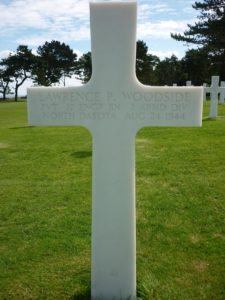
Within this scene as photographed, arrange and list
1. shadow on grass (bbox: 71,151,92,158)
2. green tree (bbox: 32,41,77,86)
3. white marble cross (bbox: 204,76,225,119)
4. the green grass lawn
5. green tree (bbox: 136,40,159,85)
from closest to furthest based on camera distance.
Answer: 1. the green grass lawn
2. shadow on grass (bbox: 71,151,92,158)
3. white marble cross (bbox: 204,76,225,119)
4. green tree (bbox: 136,40,159,85)
5. green tree (bbox: 32,41,77,86)

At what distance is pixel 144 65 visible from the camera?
6062 centimetres

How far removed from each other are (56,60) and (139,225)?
71.9 m

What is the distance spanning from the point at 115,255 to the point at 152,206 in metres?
2.16

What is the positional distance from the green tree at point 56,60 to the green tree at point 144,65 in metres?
17.7

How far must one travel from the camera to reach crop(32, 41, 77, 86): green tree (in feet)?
237

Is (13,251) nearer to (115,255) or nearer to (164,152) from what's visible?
(115,255)

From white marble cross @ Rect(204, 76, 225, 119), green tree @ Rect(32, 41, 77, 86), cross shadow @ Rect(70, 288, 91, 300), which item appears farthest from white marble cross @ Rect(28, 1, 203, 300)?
green tree @ Rect(32, 41, 77, 86)

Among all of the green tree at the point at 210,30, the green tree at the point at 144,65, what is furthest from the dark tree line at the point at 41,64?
the green tree at the point at 210,30

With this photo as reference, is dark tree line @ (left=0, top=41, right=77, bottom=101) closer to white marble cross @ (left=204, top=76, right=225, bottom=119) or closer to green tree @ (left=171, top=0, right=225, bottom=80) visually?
green tree @ (left=171, top=0, right=225, bottom=80)

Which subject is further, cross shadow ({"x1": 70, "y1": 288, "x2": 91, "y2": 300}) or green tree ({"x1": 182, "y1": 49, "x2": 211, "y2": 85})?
green tree ({"x1": 182, "y1": 49, "x2": 211, "y2": 85})

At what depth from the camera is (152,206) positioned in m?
4.92

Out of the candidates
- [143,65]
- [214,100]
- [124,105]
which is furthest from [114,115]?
[143,65]

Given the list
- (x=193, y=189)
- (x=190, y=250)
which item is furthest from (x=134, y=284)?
(x=193, y=189)

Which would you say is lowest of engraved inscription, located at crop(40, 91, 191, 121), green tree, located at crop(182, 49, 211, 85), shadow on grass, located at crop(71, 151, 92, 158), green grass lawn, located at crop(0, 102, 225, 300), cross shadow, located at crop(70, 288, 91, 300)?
cross shadow, located at crop(70, 288, 91, 300)
